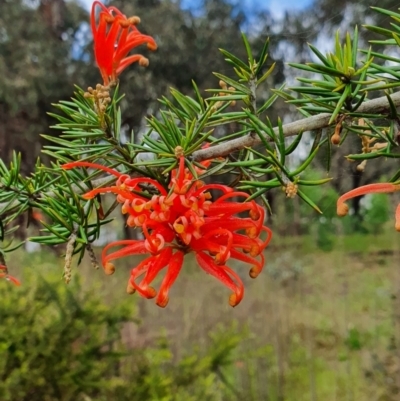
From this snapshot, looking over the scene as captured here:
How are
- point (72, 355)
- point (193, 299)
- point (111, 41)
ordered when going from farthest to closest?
point (193, 299) → point (72, 355) → point (111, 41)

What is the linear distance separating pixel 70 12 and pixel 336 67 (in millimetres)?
4982

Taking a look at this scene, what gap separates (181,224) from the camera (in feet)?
0.97

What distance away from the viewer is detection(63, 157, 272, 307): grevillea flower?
0.29 meters

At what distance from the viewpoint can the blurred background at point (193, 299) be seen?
1.43 m

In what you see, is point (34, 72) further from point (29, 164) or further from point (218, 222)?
point (218, 222)

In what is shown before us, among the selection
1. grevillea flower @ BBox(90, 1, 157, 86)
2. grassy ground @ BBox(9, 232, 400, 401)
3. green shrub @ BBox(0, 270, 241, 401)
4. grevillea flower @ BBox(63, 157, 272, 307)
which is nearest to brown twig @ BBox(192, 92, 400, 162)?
grevillea flower @ BBox(63, 157, 272, 307)

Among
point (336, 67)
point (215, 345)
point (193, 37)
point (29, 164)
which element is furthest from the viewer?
point (29, 164)

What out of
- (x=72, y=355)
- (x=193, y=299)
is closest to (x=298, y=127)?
(x=72, y=355)

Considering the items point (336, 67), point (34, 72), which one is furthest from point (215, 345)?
point (34, 72)

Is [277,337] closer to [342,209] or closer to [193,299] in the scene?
[193,299]

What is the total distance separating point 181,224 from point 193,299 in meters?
2.20

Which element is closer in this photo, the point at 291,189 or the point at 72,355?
the point at 291,189

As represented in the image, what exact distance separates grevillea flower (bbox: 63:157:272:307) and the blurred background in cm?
9

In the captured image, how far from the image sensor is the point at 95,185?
14.0 inches
